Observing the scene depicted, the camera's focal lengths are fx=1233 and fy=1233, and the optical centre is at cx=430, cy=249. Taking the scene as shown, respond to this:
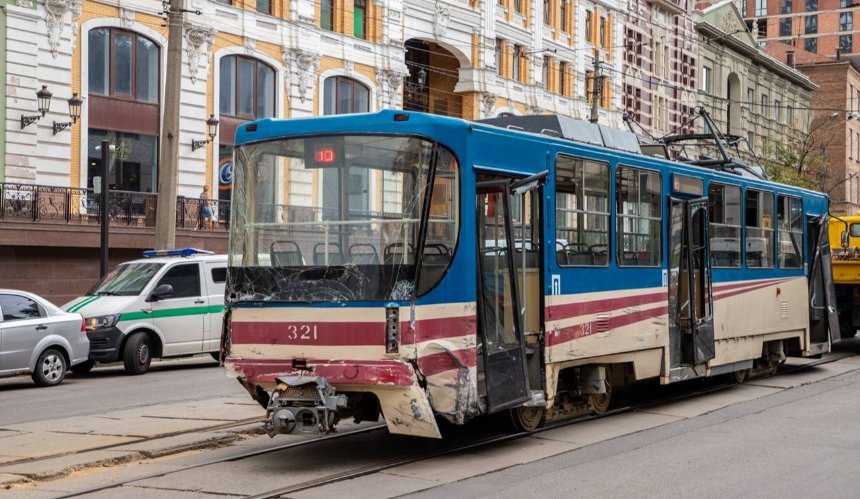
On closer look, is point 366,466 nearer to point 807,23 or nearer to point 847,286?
point 847,286

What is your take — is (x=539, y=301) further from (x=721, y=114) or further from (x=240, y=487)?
(x=721, y=114)

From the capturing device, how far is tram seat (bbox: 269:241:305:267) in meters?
10.9

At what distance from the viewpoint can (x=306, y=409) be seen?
1031 centimetres

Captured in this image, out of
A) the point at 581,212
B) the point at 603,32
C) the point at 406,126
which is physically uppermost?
the point at 603,32

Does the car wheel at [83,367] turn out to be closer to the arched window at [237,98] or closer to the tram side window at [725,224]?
the tram side window at [725,224]

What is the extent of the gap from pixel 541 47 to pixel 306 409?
4417 cm

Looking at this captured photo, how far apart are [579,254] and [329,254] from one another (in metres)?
3.16

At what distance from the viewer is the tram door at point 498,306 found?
36.1ft

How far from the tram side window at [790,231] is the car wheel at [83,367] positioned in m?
11.7

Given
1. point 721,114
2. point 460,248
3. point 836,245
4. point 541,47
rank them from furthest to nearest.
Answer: point 721,114
point 541,47
point 836,245
point 460,248

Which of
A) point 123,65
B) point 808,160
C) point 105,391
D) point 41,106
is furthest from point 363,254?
point 808,160

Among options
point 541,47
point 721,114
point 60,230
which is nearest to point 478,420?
point 60,230

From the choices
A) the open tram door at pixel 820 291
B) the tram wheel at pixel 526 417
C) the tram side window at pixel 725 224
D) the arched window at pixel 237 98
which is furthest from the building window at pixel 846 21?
the tram wheel at pixel 526 417

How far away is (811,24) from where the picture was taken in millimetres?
115250
